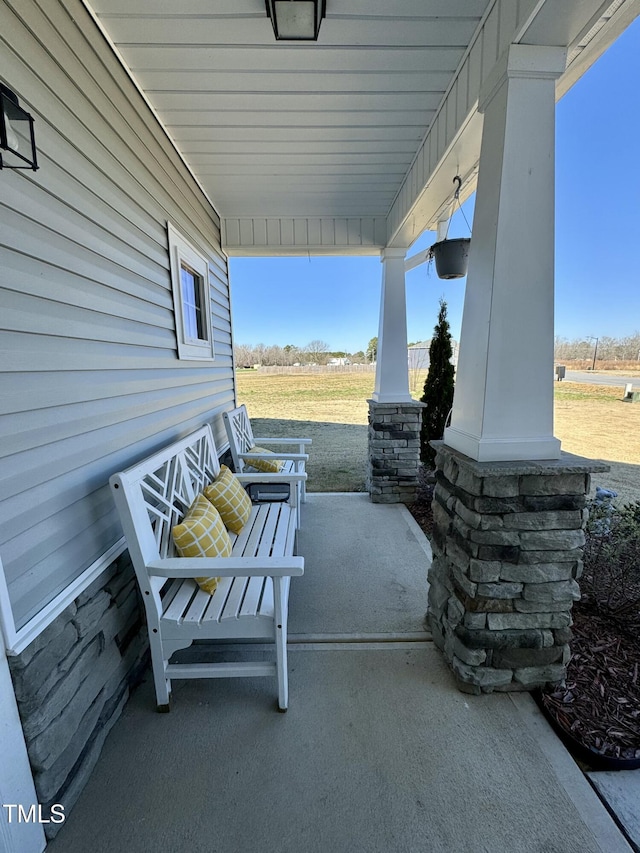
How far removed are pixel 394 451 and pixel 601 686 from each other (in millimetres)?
2424

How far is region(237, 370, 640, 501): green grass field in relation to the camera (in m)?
4.58

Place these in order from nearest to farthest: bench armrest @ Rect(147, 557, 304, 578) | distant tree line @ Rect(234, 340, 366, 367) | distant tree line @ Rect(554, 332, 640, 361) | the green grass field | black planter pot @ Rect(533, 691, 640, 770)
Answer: black planter pot @ Rect(533, 691, 640, 770) < bench armrest @ Rect(147, 557, 304, 578) < distant tree line @ Rect(554, 332, 640, 361) < the green grass field < distant tree line @ Rect(234, 340, 366, 367)

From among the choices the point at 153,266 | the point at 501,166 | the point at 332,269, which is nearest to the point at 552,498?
the point at 501,166

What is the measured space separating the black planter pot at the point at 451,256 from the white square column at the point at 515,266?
1.01 meters

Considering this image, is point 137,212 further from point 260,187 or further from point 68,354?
point 260,187

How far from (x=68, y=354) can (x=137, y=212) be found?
1.10 m

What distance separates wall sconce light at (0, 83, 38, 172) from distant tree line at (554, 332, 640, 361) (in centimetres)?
346

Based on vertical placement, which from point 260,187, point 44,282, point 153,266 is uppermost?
point 260,187

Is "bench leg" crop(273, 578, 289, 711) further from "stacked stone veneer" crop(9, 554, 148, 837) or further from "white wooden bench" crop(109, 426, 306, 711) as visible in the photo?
"stacked stone veneer" crop(9, 554, 148, 837)

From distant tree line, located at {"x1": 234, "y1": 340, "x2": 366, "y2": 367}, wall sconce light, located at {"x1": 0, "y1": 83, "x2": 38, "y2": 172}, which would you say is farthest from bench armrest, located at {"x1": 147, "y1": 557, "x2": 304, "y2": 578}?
distant tree line, located at {"x1": 234, "y1": 340, "x2": 366, "y2": 367}

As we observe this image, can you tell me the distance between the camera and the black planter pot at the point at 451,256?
97.1 inches

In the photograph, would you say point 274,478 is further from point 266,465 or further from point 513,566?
point 513,566

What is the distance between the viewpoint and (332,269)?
38.2ft

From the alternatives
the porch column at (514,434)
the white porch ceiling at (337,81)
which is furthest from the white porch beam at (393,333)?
the porch column at (514,434)
